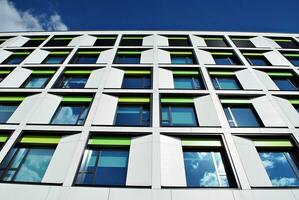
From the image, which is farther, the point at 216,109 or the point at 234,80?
the point at 234,80

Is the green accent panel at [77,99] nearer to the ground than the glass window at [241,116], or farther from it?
farther from it

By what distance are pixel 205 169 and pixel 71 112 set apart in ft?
21.6

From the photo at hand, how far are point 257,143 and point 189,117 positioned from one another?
2.94 metres

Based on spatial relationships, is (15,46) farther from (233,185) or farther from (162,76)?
(233,185)

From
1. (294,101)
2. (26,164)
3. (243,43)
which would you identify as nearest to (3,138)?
(26,164)

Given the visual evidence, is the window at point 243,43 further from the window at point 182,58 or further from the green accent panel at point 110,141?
the green accent panel at point 110,141

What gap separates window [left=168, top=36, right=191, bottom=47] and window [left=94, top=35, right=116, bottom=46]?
4506 mm

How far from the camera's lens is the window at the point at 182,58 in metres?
14.3

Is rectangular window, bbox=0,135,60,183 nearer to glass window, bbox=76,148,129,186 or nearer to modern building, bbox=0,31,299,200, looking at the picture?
modern building, bbox=0,31,299,200

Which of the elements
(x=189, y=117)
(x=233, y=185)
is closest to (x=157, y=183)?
(x=233, y=185)

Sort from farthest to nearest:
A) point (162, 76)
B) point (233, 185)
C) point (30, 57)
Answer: point (30, 57)
point (162, 76)
point (233, 185)

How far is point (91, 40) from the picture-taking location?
17016mm

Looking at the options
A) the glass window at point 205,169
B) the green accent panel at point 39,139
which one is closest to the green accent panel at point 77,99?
the green accent panel at point 39,139

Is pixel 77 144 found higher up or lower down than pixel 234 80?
lower down
